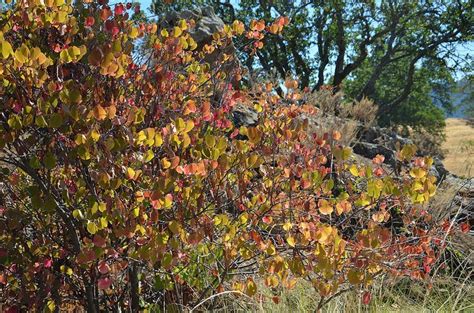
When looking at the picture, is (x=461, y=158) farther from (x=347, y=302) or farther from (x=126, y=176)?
(x=126, y=176)

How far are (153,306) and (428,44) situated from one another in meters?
17.2

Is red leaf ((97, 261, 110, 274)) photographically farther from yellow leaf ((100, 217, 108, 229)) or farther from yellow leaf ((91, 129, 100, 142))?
yellow leaf ((91, 129, 100, 142))

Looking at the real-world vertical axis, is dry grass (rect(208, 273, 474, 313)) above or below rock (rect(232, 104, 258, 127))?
below

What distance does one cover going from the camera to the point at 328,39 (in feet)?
63.5

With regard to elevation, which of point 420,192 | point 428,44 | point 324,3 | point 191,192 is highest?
point 324,3

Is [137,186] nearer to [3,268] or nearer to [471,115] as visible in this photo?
[3,268]

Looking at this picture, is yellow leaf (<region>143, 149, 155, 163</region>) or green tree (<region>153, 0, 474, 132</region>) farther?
green tree (<region>153, 0, 474, 132</region>)

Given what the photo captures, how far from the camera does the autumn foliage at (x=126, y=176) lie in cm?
213

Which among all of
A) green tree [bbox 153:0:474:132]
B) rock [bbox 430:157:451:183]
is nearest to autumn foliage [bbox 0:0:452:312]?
rock [bbox 430:157:451:183]

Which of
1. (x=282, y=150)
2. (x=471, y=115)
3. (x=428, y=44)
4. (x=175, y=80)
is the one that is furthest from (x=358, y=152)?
(x=471, y=115)

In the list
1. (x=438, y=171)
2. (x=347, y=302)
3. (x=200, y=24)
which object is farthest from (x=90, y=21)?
(x=438, y=171)

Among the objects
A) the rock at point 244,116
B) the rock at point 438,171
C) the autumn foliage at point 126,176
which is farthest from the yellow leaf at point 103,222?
the rock at point 438,171

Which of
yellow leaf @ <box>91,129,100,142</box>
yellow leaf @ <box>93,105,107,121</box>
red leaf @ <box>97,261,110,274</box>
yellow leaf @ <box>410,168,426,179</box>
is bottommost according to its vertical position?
red leaf @ <box>97,261,110,274</box>

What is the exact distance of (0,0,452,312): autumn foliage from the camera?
84.0 inches
